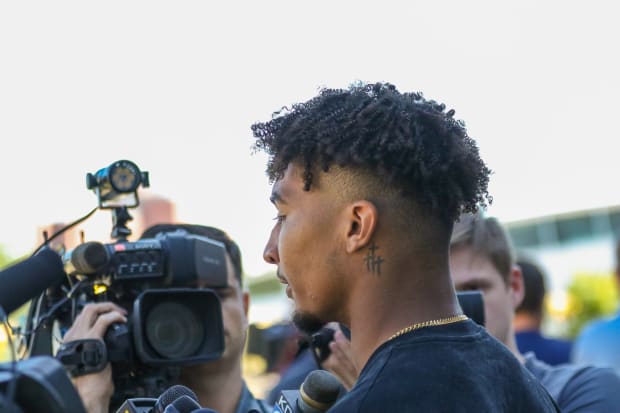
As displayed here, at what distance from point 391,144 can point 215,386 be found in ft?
6.13

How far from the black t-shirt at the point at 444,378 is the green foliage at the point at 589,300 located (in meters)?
21.1

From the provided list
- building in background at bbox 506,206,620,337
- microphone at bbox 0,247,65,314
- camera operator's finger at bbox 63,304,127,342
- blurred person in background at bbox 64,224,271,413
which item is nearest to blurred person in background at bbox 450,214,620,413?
blurred person in background at bbox 64,224,271,413

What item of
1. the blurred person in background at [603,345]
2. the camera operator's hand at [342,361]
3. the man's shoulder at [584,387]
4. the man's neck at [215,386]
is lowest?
the blurred person in background at [603,345]

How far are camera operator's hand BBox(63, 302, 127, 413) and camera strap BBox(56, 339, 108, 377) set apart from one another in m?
0.02

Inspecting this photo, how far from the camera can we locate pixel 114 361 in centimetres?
296

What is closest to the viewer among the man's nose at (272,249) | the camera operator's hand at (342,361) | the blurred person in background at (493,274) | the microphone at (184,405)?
the microphone at (184,405)

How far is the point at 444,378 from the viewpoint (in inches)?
70.2

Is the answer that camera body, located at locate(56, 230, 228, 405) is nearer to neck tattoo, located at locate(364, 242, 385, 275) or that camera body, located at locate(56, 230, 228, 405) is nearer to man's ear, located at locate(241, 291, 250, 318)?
man's ear, located at locate(241, 291, 250, 318)

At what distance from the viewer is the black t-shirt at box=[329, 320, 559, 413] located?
174cm

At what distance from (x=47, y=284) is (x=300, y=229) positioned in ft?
2.16

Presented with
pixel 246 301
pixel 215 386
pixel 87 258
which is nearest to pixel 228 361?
pixel 215 386

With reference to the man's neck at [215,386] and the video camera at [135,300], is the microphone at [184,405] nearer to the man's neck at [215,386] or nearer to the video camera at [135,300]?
the video camera at [135,300]

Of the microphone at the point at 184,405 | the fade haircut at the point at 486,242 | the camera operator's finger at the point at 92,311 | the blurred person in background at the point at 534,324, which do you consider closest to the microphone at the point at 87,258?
the camera operator's finger at the point at 92,311

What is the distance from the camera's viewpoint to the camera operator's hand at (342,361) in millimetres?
3053
